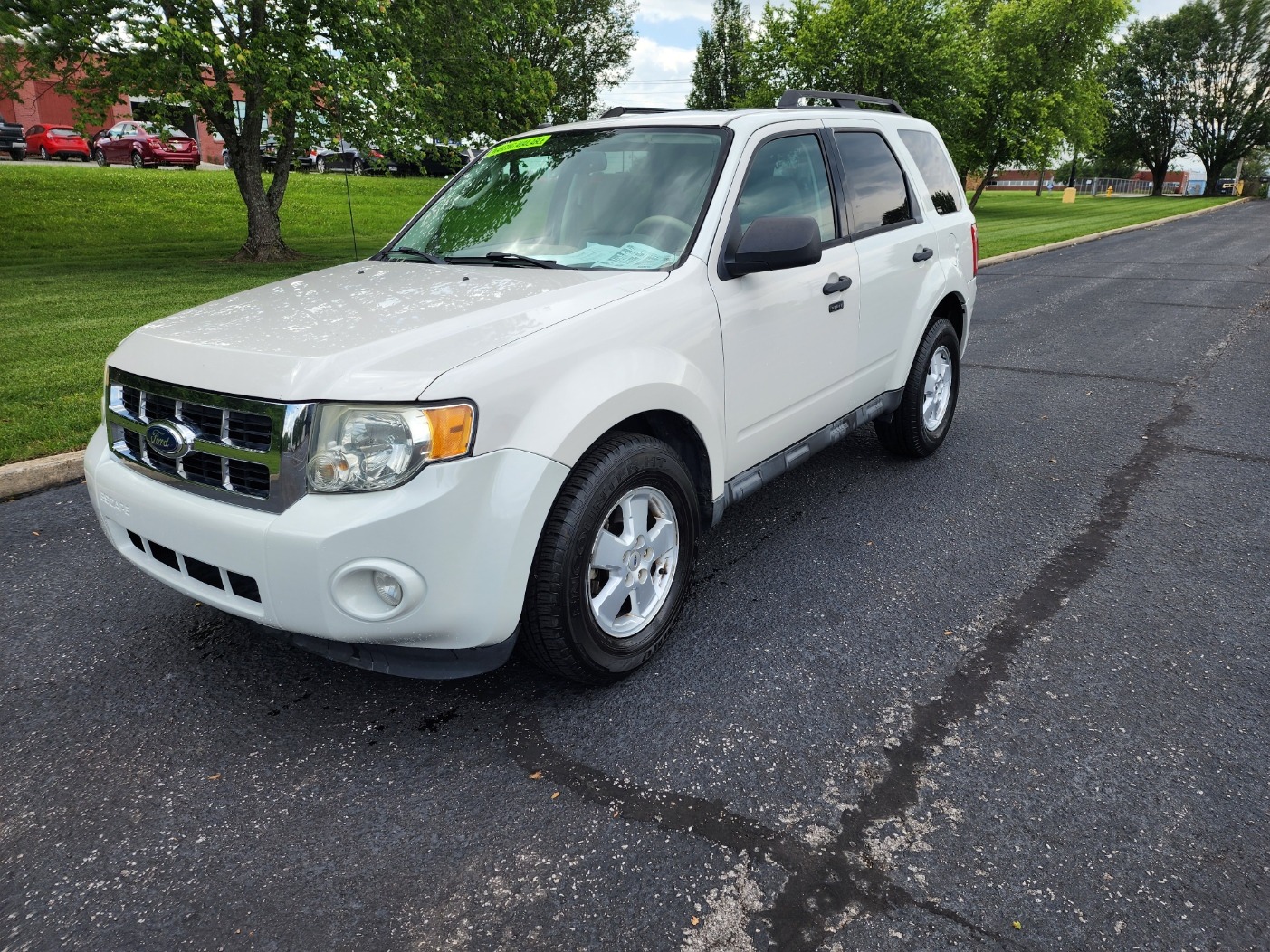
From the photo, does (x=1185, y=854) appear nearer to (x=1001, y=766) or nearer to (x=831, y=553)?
(x=1001, y=766)

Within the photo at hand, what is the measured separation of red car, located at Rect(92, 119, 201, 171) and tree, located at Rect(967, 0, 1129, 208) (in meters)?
32.3

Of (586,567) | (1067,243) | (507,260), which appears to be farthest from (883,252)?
(1067,243)

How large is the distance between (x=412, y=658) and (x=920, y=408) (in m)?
3.48

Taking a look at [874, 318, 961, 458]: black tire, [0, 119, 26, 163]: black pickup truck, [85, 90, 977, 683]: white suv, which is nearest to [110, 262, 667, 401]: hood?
[85, 90, 977, 683]: white suv

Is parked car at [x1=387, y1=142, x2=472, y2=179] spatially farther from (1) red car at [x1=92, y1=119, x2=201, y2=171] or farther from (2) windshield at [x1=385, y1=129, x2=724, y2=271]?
(1) red car at [x1=92, y1=119, x2=201, y2=171]

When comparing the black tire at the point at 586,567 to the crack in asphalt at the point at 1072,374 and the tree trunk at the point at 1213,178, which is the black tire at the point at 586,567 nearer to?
the crack in asphalt at the point at 1072,374

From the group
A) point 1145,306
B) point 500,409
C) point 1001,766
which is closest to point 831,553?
point 1001,766

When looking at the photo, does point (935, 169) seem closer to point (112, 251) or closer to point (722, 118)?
point (722, 118)

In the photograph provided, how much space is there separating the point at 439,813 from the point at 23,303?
1072cm

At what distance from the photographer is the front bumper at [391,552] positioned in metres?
2.36

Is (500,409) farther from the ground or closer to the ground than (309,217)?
closer to the ground

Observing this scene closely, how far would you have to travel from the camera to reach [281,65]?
12.4 metres

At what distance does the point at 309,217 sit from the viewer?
77.6 feet

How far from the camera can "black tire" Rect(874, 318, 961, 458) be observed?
4961mm
